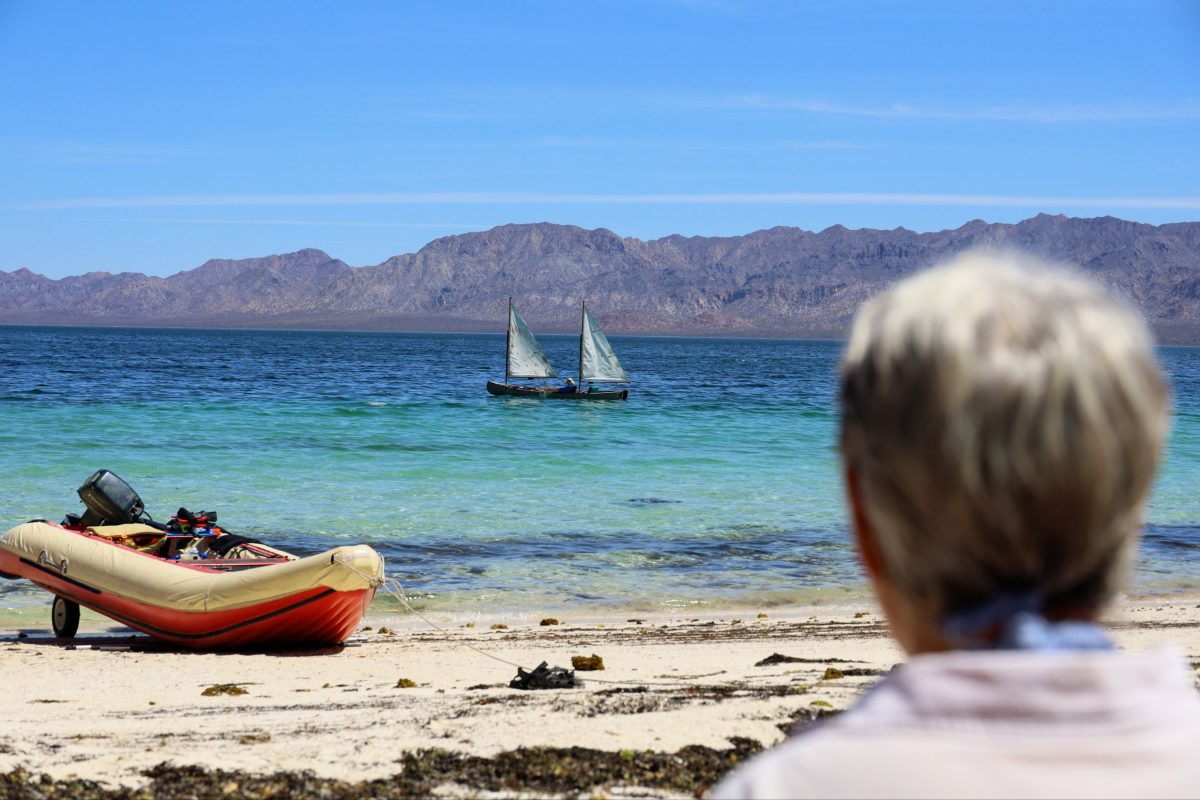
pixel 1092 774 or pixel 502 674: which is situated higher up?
pixel 1092 774

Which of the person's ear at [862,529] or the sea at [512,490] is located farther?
the sea at [512,490]

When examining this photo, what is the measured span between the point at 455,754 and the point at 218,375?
68446 mm

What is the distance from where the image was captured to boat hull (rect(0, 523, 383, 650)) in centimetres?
1037

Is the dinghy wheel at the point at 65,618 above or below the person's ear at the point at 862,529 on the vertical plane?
below

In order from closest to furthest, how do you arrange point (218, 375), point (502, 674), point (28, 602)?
point (502, 674)
point (28, 602)
point (218, 375)

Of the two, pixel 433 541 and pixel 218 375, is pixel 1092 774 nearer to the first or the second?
pixel 433 541

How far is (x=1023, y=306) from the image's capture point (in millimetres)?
1068

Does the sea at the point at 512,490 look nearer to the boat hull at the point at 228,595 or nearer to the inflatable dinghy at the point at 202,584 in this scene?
the inflatable dinghy at the point at 202,584

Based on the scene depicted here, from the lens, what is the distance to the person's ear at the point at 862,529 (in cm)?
117

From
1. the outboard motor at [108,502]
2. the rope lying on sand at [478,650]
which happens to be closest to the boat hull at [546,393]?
the rope lying on sand at [478,650]

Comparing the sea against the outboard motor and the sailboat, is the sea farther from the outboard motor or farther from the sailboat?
the sailboat

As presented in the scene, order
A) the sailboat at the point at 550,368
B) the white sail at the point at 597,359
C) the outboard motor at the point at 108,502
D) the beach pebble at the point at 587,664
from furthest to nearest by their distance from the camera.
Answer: the white sail at the point at 597,359
the sailboat at the point at 550,368
the outboard motor at the point at 108,502
the beach pebble at the point at 587,664

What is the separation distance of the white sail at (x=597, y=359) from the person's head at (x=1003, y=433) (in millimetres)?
58118

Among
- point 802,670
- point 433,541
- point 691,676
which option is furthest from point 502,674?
point 433,541
